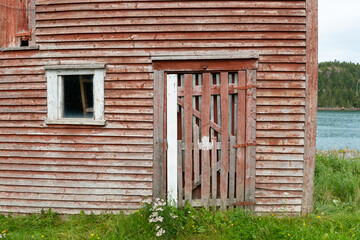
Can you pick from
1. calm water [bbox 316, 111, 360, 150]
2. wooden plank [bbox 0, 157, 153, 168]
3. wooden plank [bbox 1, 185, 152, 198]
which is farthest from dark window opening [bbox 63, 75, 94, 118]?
calm water [bbox 316, 111, 360, 150]

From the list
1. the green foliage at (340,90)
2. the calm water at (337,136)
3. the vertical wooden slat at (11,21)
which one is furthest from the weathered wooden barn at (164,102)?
the green foliage at (340,90)

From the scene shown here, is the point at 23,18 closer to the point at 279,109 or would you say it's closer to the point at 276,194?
the point at 279,109

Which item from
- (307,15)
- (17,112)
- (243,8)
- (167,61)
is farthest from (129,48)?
(307,15)

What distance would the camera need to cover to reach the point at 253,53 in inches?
144

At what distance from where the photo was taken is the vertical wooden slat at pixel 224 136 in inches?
144

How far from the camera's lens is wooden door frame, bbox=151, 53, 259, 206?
145 inches

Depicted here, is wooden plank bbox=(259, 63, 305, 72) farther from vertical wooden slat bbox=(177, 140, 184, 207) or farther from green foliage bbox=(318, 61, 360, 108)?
green foliage bbox=(318, 61, 360, 108)

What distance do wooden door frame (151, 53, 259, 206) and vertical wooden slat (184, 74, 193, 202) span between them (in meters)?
0.27

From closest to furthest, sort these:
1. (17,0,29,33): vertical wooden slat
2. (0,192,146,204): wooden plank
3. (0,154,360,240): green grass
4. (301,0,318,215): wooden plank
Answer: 1. (0,154,360,240): green grass
2. (301,0,318,215): wooden plank
3. (0,192,146,204): wooden plank
4. (17,0,29,33): vertical wooden slat

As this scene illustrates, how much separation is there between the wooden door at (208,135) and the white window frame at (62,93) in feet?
3.65

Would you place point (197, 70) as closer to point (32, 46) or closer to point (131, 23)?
point (131, 23)

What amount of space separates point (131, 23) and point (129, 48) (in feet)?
1.29

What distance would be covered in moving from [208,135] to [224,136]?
9.9 inches

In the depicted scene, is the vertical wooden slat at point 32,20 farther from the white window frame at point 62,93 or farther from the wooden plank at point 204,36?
the wooden plank at point 204,36
